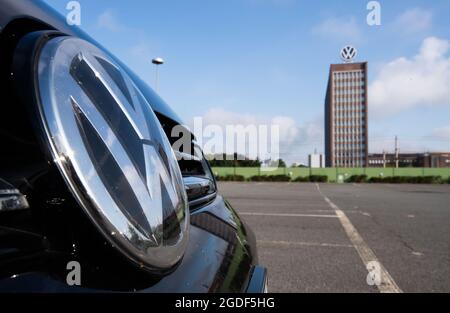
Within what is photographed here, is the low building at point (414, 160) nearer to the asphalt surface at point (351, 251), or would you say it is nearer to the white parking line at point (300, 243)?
the asphalt surface at point (351, 251)

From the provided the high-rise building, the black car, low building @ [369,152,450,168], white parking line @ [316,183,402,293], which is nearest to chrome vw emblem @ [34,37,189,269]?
the black car

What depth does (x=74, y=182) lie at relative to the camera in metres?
0.52

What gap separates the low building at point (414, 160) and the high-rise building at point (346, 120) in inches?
434

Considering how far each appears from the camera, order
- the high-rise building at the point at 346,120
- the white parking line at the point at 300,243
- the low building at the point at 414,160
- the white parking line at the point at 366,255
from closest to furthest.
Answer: the white parking line at the point at 366,255 < the white parking line at the point at 300,243 < the high-rise building at the point at 346,120 < the low building at the point at 414,160

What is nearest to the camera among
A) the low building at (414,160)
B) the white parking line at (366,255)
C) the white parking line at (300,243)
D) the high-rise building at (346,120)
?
the white parking line at (366,255)

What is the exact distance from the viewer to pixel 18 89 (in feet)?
1.73

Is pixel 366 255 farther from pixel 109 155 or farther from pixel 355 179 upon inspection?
pixel 355 179

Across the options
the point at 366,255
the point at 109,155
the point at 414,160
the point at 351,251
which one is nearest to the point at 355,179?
the point at 351,251

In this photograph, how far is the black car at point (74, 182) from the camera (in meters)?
0.50

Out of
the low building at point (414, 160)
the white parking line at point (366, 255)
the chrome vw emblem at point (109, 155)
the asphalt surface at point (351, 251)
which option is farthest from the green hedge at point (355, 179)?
the low building at point (414, 160)

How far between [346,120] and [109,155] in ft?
343

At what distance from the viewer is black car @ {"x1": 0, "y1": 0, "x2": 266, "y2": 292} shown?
501 mm

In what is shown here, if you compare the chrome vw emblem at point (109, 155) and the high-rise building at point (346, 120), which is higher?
the high-rise building at point (346, 120)
